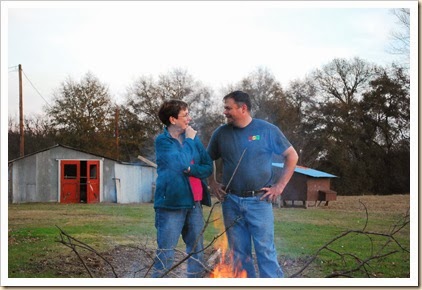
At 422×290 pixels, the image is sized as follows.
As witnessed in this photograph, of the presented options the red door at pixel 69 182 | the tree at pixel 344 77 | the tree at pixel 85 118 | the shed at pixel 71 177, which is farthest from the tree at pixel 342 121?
the red door at pixel 69 182

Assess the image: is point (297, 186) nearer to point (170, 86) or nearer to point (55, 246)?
point (170, 86)

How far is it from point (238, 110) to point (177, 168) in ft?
1.68

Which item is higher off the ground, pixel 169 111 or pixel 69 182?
pixel 169 111

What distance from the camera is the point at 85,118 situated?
4.41 meters

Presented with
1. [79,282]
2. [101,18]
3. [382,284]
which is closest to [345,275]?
[382,284]

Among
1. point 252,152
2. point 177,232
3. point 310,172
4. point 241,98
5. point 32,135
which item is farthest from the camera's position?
point 32,135

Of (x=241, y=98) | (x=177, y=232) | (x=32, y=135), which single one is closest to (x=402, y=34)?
(x=241, y=98)

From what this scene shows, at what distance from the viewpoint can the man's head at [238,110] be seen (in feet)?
12.6

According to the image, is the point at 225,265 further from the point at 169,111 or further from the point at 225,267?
the point at 169,111

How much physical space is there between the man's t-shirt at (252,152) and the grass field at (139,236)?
55cm

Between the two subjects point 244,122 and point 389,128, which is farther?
point 389,128

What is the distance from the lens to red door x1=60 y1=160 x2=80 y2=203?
4398mm

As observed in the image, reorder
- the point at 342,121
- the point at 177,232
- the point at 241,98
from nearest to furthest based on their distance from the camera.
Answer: the point at 177,232 < the point at 241,98 < the point at 342,121

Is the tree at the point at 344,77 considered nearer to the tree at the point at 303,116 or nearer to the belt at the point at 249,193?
the tree at the point at 303,116
